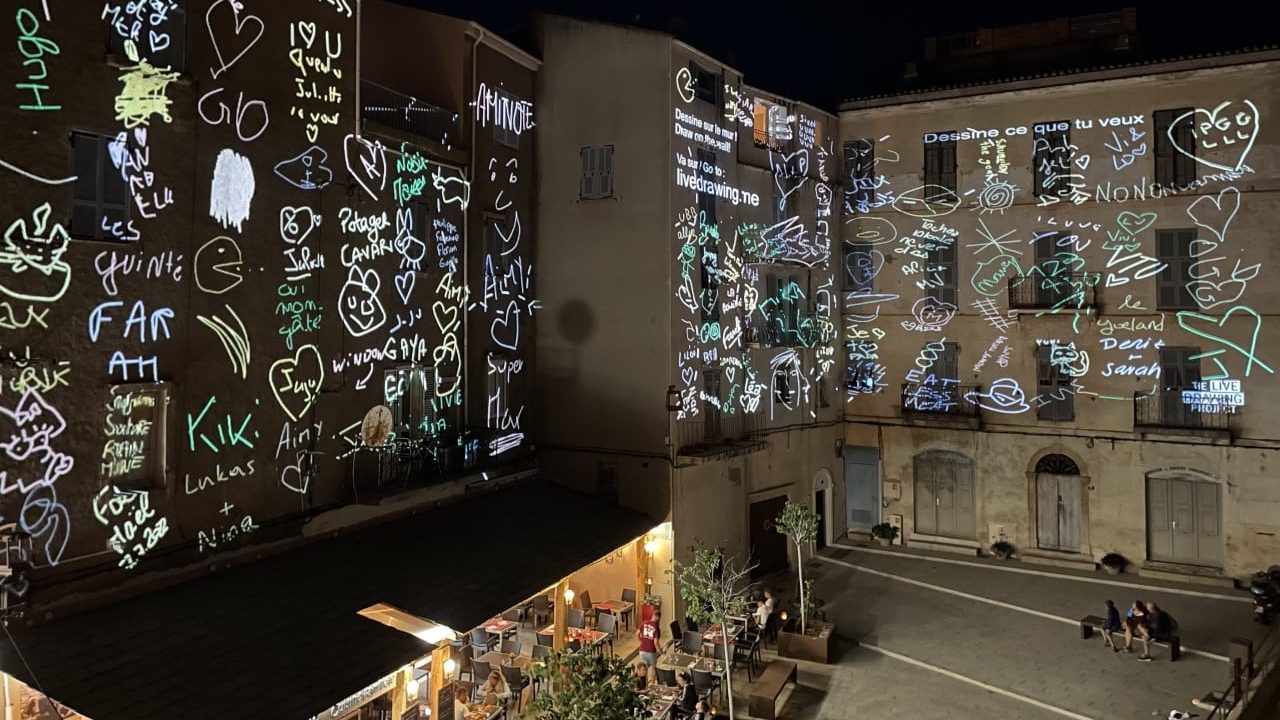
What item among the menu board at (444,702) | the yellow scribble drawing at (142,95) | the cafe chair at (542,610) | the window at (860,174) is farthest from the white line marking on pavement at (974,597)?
the yellow scribble drawing at (142,95)

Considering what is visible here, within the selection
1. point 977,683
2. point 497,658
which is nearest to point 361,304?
point 497,658

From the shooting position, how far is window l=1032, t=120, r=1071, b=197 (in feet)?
81.1

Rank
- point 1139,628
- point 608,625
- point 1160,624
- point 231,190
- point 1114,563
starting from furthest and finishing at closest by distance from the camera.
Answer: point 1114,563, point 1160,624, point 608,625, point 1139,628, point 231,190

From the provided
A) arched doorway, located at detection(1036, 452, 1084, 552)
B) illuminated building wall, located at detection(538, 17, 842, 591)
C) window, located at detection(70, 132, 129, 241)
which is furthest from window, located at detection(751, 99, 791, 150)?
window, located at detection(70, 132, 129, 241)

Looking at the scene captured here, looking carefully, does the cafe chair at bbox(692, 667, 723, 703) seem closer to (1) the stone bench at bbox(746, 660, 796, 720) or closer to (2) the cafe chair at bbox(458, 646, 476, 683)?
(1) the stone bench at bbox(746, 660, 796, 720)

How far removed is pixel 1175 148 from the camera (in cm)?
2345

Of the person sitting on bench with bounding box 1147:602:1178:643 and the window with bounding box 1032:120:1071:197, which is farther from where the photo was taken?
the window with bounding box 1032:120:1071:197

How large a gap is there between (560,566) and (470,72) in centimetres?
1079

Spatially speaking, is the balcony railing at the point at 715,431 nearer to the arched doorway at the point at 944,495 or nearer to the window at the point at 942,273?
the arched doorway at the point at 944,495

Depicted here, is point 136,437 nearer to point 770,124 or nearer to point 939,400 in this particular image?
point 770,124

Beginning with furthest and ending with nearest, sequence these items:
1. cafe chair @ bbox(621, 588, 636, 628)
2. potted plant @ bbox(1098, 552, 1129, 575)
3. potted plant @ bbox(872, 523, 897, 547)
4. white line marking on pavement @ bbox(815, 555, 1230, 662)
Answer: potted plant @ bbox(872, 523, 897, 547)
potted plant @ bbox(1098, 552, 1129, 575)
cafe chair @ bbox(621, 588, 636, 628)
white line marking on pavement @ bbox(815, 555, 1230, 662)

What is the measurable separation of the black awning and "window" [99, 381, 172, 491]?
160 centimetres

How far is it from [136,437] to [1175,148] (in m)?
25.9

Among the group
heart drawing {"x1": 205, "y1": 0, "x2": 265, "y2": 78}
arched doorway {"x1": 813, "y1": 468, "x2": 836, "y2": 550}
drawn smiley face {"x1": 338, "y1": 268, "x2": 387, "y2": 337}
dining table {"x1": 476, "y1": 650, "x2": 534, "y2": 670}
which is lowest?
dining table {"x1": 476, "y1": 650, "x2": 534, "y2": 670}
